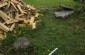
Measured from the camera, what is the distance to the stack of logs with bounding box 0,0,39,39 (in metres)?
10.2

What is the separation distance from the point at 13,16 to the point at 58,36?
2810 millimetres

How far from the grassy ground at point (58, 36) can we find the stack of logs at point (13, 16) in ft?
1.32

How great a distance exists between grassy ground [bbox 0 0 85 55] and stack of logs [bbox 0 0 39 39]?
1.32 ft

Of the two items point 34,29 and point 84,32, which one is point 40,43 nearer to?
point 34,29

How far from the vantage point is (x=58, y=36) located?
970 cm

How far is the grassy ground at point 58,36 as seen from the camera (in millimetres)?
8500

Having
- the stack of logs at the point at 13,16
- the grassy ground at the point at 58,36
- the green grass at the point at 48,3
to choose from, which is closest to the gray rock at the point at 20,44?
the grassy ground at the point at 58,36

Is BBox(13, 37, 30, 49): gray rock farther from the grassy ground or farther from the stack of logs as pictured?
the stack of logs

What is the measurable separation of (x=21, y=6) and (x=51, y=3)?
3.68m

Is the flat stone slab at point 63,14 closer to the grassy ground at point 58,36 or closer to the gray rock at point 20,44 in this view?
the grassy ground at point 58,36

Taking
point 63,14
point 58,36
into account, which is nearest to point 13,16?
point 63,14

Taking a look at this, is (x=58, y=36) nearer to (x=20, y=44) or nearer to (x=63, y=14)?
(x=20, y=44)

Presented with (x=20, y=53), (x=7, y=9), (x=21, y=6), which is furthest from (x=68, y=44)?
(x=21, y=6)

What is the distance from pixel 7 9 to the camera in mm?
11430
